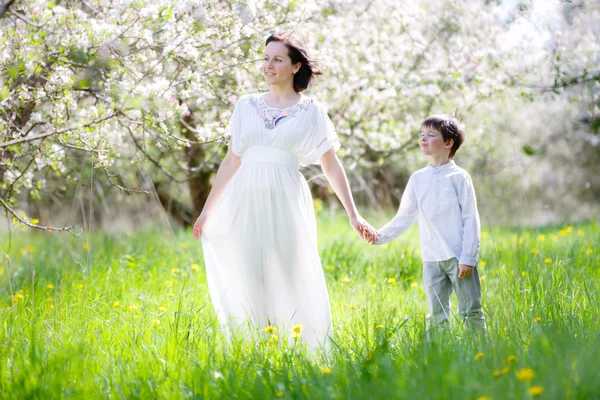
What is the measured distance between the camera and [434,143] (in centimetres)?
361

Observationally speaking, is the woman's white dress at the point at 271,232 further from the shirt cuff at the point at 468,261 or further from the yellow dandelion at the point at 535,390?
the yellow dandelion at the point at 535,390

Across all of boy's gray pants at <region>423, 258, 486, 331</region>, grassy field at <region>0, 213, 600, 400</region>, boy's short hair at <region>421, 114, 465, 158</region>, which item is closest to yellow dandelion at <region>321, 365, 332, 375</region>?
grassy field at <region>0, 213, 600, 400</region>

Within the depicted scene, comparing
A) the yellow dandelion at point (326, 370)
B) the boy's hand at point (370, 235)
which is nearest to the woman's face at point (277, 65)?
the boy's hand at point (370, 235)

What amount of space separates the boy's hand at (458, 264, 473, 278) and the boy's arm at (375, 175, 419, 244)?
411mm

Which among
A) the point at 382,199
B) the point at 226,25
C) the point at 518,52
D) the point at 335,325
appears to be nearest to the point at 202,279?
the point at 335,325

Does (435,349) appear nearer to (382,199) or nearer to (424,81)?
(424,81)

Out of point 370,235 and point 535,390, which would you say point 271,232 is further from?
point 535,390

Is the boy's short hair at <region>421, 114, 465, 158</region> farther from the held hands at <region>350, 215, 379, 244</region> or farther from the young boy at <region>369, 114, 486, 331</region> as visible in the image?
the held hands at <region>350, 215, 379, 244</region>

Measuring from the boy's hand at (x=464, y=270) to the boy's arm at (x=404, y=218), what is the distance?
41cm

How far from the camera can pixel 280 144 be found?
3.49 m

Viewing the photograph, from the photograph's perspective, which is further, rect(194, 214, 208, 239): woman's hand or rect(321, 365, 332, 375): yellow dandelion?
rect(194, 214, 208, 239): woman's hand

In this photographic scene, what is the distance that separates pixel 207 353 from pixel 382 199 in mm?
10117

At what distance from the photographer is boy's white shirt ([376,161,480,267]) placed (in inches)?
135

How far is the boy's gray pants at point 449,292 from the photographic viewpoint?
3459mm
